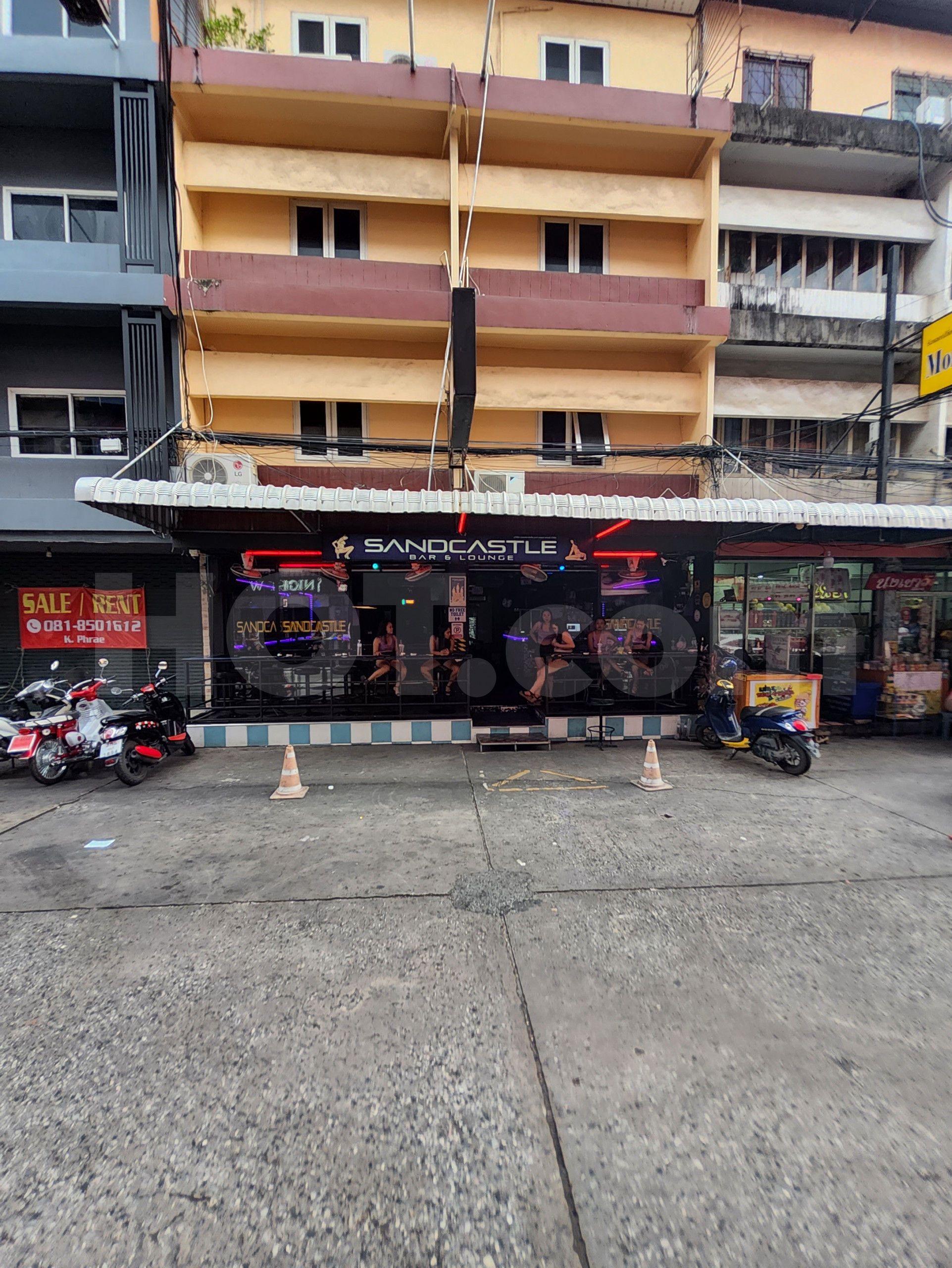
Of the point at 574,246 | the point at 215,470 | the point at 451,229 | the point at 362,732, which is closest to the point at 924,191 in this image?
the point at 574,246

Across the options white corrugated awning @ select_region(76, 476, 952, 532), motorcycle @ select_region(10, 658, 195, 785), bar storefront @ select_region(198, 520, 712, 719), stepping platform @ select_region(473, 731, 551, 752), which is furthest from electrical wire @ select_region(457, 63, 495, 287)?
motorcycle @ select_region(10, 658, 195, 785)

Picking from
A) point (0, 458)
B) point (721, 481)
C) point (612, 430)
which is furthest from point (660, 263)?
point (0, 458)

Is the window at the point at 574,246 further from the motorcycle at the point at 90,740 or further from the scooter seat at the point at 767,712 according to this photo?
the motorcycle at the point at 90,740

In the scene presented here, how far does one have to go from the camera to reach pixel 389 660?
32.9 feet

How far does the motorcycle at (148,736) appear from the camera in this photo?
280 inches

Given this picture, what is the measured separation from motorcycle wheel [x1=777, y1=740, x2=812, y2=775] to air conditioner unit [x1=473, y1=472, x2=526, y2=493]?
608 cm

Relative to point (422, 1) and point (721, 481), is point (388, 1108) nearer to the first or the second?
point (721, 481)

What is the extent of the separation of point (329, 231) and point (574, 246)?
16.3 ft

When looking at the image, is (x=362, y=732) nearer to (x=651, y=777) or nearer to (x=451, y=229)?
(x=651, y=777)

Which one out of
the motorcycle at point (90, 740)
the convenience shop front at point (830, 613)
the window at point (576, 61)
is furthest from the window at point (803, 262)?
the motorcycle at point (90, 740)

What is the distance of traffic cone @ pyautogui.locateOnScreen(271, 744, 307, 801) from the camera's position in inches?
261

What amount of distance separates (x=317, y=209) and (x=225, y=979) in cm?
1299

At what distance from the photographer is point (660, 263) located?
1145cm

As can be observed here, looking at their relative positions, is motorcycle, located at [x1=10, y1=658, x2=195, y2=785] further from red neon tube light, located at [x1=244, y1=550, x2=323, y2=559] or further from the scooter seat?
the scooter seat
